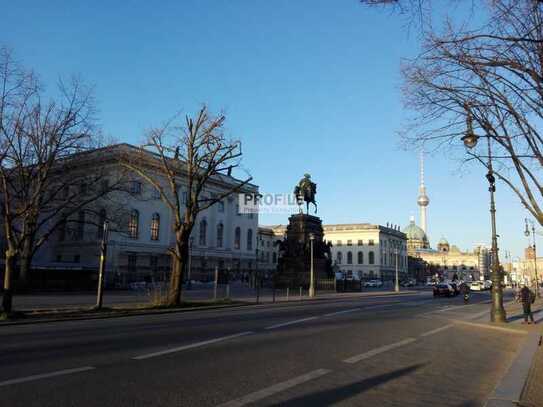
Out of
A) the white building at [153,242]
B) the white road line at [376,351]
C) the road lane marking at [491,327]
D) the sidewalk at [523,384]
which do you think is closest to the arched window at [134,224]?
the white building at [153,242]

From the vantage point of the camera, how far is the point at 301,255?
170ft

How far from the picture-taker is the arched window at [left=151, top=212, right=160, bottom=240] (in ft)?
270

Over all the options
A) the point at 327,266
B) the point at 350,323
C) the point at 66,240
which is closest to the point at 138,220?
the point at 66,240

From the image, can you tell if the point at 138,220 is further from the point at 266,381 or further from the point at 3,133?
the point at 266,381

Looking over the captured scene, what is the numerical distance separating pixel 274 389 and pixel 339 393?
1053 mm

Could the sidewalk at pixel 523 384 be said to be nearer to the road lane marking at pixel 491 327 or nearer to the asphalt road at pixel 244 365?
the asphalt road at pixel 244 365

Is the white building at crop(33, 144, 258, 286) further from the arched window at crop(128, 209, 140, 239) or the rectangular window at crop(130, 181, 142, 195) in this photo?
the rectangular window at crop(130, 181, 142, 195)

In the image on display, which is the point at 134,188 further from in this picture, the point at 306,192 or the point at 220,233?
the point at 220,233

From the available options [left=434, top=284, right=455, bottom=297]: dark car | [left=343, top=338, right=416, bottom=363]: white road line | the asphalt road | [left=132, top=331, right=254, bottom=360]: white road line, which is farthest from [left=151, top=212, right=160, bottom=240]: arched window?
[left=343, top=338, right=416, bottom=363]: white road line

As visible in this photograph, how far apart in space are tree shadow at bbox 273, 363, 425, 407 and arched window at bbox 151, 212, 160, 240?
251ft

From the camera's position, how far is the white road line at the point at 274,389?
22.6ft

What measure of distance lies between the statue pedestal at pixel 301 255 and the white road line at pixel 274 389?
4170 cm

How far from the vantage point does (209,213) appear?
313ft

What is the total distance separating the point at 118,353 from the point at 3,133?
13.5m
